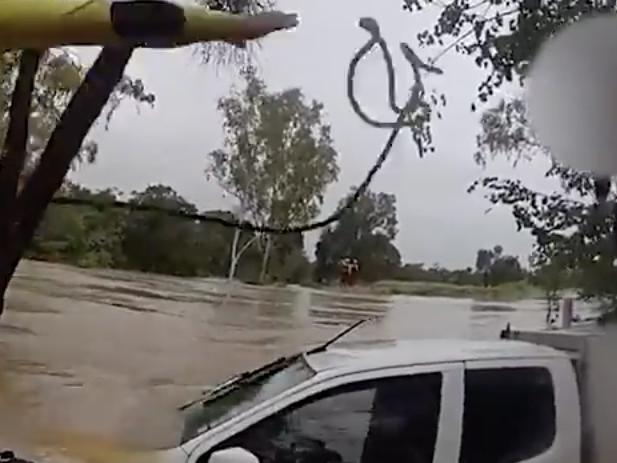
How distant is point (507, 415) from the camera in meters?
1.15

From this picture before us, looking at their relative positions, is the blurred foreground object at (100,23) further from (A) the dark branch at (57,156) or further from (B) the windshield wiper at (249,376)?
(B) the windshield wiper at (249,376)

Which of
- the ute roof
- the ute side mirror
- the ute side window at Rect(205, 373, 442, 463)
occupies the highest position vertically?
the ute roof

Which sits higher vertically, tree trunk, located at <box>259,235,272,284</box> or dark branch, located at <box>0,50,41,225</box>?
dark branch, located at <box>0,50,41,225</box>

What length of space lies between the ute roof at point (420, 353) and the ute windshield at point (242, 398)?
2 cm

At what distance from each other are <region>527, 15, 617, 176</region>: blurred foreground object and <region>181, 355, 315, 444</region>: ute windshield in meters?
0.45

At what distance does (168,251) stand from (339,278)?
0.81ft

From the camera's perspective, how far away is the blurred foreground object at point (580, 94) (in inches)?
45.9

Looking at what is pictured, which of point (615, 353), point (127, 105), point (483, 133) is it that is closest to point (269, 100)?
point (127, 105)

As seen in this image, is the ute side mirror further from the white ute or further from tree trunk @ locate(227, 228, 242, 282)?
tree trunk @ locate(227, 228, 242, 282)

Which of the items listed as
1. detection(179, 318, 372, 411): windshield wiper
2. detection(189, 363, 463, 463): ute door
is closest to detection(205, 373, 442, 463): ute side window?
detection(189, 363, 463, 463): ute door

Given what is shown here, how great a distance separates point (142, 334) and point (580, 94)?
2.34 feet

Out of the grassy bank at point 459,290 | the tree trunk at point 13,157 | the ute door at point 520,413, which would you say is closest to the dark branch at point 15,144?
the tree trunk at point 13,157

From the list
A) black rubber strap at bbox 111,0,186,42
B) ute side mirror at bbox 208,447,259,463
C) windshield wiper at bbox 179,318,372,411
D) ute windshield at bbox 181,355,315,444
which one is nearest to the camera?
black rubber strap at bbox 111,0,186,42

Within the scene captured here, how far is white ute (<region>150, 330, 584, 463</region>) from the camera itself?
112cm
